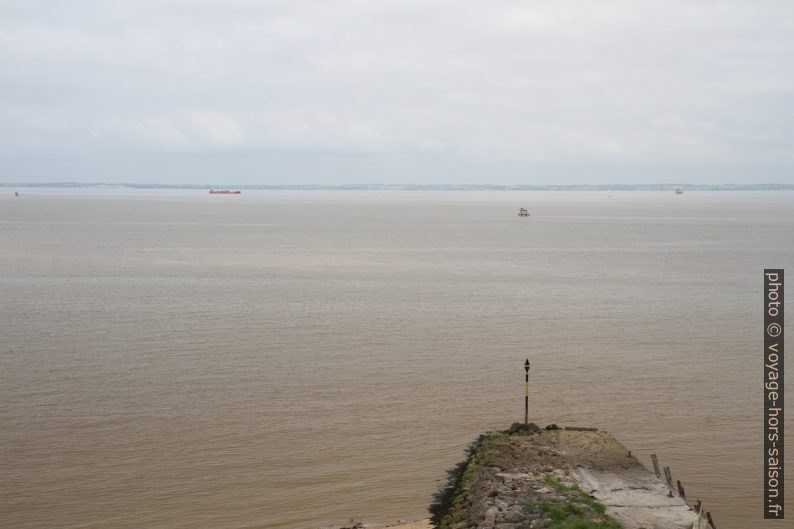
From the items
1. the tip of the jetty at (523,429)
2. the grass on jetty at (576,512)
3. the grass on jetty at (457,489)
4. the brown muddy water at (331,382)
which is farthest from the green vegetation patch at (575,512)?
the tip of the jetty at (523,429)

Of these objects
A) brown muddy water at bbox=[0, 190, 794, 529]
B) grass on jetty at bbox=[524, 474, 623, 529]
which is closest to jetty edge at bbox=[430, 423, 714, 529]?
grass on jetty at bbox=[524, 474, 623, 529]

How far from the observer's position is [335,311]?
49844 millimetres

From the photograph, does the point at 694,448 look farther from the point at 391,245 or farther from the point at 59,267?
the point at 391,245

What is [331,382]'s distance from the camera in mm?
33375

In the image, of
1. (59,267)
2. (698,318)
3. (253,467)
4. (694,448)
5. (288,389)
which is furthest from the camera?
(59,267)

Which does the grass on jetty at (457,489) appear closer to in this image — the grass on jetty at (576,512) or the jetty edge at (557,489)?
the jetty edge at (557,489)

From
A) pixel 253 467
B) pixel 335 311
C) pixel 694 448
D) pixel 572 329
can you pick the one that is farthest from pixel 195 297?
pixel 694 448

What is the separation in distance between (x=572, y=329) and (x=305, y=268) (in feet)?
114

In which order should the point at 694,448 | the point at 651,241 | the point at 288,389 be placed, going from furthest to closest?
the point at 651,241 → the point at 288,389 → the point at 694,448

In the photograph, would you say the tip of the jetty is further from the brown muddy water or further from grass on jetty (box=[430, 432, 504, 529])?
the brown muddy water

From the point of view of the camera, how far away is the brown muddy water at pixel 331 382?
2314 cm

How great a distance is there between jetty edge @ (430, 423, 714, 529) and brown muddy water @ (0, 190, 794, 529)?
1300 millimetres

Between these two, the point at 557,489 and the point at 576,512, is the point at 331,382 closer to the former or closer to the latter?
the point at 557,489

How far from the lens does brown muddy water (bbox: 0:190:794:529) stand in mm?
23141
